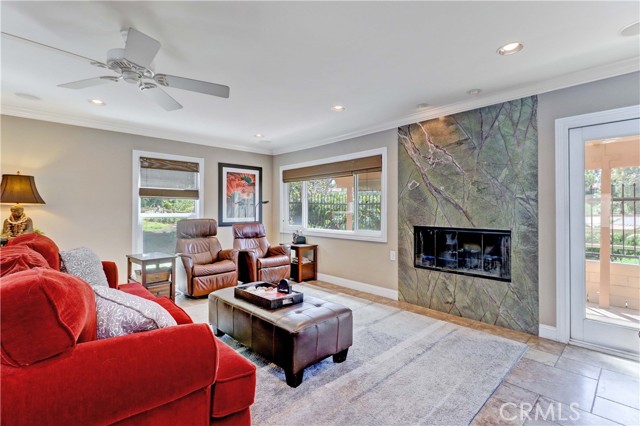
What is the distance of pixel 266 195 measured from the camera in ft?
20.4

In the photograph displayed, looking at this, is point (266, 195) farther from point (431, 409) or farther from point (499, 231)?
point (431, 409)

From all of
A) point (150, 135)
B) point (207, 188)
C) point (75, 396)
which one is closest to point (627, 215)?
point (75, 396)

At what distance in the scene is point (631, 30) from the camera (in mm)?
2088

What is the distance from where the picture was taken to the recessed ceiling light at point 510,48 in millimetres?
2260

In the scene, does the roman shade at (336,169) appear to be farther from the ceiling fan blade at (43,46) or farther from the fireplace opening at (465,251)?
the ceiling fan blade at (43,46)

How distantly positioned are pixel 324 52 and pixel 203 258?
344 centimetres

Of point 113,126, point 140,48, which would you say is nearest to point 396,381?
point 140,48

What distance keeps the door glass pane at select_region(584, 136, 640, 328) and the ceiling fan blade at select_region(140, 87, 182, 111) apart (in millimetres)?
3767

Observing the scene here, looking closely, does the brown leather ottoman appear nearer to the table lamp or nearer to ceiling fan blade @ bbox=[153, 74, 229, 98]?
ceiling fan blade @ bbox=[153, 74, 229, 98]

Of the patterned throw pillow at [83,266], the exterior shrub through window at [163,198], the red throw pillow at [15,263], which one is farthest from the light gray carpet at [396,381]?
the exterior shrub through window at [163,198]

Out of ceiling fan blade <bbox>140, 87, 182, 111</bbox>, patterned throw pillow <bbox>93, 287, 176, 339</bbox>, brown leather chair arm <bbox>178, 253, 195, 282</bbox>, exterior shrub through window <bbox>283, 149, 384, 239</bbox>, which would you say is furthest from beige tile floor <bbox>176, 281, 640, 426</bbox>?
brown leather chair arm <bbox>178, 253, 195, 282</bbox>

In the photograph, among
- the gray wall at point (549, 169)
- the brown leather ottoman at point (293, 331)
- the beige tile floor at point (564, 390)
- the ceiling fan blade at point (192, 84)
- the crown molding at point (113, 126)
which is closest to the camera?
the beige tile floor at point (564, 390)

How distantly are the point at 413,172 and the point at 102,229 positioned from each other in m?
4.37

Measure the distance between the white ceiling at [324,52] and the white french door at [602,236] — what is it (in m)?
0.56
